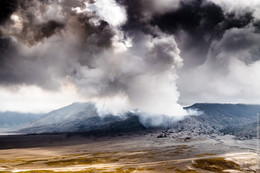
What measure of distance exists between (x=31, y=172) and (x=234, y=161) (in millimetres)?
152976

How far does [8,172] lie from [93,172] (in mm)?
50363

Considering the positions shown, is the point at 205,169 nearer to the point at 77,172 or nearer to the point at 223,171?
the point at 223,171

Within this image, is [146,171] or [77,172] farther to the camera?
[146,171]

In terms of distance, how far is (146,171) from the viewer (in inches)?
4764

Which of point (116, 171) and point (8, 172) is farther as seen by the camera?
point (116, 171)

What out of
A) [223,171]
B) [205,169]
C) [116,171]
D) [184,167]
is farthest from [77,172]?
[223,171]

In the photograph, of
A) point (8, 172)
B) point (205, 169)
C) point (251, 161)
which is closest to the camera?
point (8, 172)

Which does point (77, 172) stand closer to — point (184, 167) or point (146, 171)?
point (146, 171)

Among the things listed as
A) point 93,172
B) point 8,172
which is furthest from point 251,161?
point 8,172

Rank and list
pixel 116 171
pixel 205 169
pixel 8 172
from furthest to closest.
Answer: pixel 205 169 → pixel 116 171 → pixel 8 172

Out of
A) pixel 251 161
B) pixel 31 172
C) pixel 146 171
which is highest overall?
pixel 31 172

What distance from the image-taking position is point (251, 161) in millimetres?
154750

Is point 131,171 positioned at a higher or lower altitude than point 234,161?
→ higher

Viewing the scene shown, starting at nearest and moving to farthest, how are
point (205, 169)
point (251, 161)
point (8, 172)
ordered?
point (8, 172)
point (205, 169)
point (251, 161)
